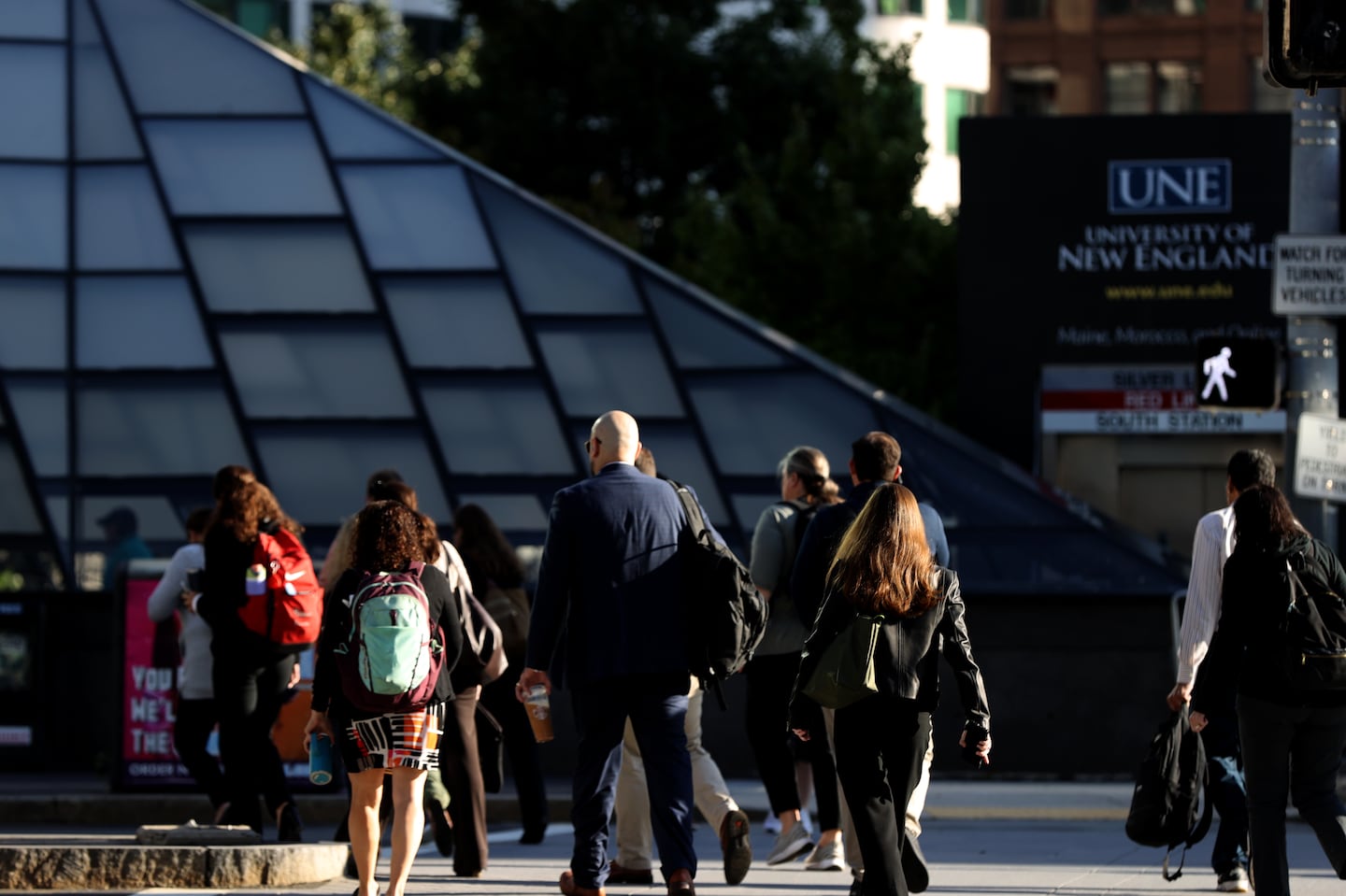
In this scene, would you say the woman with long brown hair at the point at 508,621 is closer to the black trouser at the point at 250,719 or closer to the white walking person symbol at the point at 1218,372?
the black trouser at the point at 250,719

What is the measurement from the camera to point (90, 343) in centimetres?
1648

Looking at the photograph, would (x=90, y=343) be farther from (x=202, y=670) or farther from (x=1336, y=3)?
(x=1336, y=3)

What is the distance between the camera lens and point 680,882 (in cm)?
830

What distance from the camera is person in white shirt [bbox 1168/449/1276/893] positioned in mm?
8844

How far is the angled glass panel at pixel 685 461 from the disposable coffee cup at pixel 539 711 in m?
7.23

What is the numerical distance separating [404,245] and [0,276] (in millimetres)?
2946

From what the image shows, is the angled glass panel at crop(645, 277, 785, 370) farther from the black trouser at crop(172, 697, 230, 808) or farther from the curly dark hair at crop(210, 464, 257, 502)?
the curly dark hair at crop(210, 464, 257, 502)

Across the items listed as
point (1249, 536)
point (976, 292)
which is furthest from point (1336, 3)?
point (976, 292)

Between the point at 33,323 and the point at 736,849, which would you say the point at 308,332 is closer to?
the point at 33,323

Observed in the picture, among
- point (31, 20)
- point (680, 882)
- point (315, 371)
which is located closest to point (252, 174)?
point (315, 371)

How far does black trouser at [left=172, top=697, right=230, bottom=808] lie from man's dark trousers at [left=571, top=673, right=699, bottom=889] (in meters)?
3.21

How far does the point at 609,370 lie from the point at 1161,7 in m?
31.2

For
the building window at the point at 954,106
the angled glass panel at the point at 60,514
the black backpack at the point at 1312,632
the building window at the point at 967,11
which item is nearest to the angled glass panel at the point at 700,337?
the angled glass panel at the point at 60,514

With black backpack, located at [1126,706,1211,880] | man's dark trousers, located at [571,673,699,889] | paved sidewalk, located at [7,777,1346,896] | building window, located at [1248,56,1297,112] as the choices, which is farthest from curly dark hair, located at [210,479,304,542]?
building window, located at [1248,56,1297,112]
